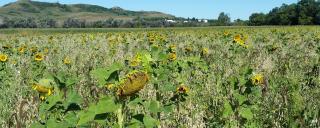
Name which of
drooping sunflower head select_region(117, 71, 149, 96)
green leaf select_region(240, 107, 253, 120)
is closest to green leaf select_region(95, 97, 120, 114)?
drooping sunflower head select_region(117, 71, 149, 96)

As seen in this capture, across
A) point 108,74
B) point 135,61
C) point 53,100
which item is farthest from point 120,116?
point 135,61

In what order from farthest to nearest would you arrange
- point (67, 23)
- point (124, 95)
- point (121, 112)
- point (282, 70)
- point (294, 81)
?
point (67, 23) < point (282, 70) < point (294, 81) < point (121, 112) < point (124, 95)

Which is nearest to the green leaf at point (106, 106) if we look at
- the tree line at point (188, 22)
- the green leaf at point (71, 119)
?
the green leaf at point (71, 119)

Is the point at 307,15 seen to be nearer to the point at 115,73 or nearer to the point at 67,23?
the point at 67,23

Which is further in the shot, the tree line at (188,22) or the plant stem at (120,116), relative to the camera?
the tree line at (188,22)

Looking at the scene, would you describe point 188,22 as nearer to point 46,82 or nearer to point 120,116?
point 46,82

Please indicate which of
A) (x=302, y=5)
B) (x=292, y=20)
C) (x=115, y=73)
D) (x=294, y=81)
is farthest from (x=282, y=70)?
(x=302, y=5)

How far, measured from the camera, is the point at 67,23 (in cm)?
9244

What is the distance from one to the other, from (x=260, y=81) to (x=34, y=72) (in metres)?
3.76

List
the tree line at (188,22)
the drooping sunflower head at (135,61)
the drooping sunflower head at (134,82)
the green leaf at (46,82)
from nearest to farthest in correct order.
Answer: the drooping sunflower head at (134,82) < the green leaf at (46,82) < the drooping sunflower head at (135,61) < the tree line at (188,22)

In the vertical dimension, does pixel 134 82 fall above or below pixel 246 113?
above

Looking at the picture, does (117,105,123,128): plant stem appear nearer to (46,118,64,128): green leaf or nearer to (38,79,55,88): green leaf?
(46,118,64,128): green leaf

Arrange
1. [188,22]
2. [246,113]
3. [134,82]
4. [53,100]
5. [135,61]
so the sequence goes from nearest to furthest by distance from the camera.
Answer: [134,82]
[53,100]
[246,113]
[135,61]
[188,22]

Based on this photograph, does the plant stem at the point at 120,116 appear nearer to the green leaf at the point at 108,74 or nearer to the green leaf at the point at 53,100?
the green leaf at the point at 108,74
